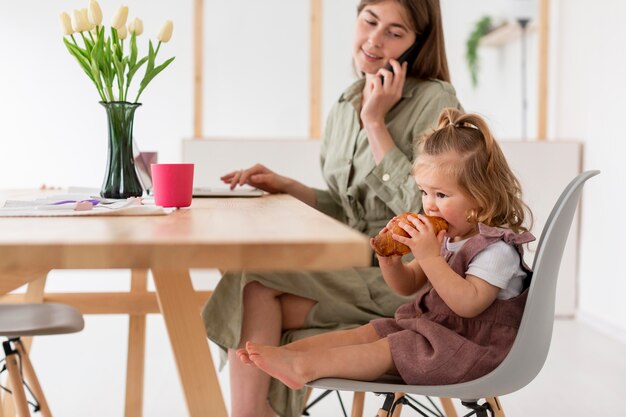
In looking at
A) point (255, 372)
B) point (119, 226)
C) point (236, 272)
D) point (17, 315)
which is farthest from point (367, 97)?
point (119, 226)

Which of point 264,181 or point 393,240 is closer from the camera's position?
point 393,240

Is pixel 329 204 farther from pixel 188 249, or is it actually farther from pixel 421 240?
pixel 188 249

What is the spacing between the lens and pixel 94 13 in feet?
5.24

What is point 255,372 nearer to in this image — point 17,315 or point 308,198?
point 17,315

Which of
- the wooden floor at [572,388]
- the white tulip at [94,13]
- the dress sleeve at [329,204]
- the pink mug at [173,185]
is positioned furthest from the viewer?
the wooden floor at [572,388]

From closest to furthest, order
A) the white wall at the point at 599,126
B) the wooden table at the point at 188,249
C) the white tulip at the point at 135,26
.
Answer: the wooden table at the point at 188,249 < the white tulip at the point at 135,26 < the white wall at the point at 599,126

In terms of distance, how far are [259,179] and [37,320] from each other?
0.64 m

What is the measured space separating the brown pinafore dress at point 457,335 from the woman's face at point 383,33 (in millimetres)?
766

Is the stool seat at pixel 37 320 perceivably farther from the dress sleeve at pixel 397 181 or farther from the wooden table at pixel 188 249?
the dress sleeve at pixel 397 181

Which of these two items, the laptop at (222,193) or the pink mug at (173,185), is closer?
the pink mug at (173,185)

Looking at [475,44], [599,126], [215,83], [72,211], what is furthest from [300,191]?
[475,44]

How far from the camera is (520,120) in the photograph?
15.5 feet

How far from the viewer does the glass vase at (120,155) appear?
1699 mm

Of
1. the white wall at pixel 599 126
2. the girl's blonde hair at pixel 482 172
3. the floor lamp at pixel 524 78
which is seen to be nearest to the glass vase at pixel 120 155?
the girl's blonde hair at pixel 482 172
